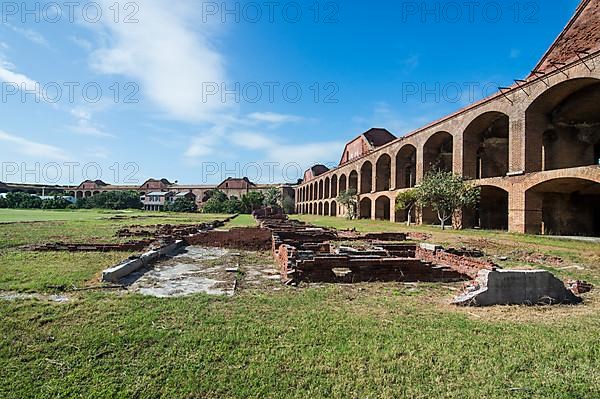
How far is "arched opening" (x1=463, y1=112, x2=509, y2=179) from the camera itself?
25.0 metres

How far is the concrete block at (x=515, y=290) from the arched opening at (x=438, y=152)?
79.4ft

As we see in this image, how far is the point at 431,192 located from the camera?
2273cm

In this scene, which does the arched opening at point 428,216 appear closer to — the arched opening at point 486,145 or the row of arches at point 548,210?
the row of arches at point 548,210

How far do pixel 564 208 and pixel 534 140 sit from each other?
4.60m

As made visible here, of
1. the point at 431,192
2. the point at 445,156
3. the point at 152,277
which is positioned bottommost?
the point at 152,277

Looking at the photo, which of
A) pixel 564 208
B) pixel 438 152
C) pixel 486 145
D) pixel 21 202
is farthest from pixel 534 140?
pixel 21 202

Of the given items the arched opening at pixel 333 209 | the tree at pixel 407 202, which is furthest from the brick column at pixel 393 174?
the arched opening at pixel 333 209

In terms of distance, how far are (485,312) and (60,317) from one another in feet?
17.1

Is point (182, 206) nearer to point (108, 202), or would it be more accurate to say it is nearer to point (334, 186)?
point (108, 202)

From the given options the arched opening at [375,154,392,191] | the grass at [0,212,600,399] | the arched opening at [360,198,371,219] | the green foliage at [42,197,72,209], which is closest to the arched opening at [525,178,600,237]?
→ the grass at [0,212,600,399]

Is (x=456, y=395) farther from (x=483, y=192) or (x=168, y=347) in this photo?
(x=483, y=192)

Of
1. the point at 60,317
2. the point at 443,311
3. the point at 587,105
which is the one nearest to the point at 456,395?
the point at 443,311

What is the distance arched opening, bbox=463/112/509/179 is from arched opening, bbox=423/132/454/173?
7.68 ft

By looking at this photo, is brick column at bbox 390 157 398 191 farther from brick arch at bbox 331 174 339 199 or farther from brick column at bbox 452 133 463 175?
brick arch at bbox 331 174 339 199
